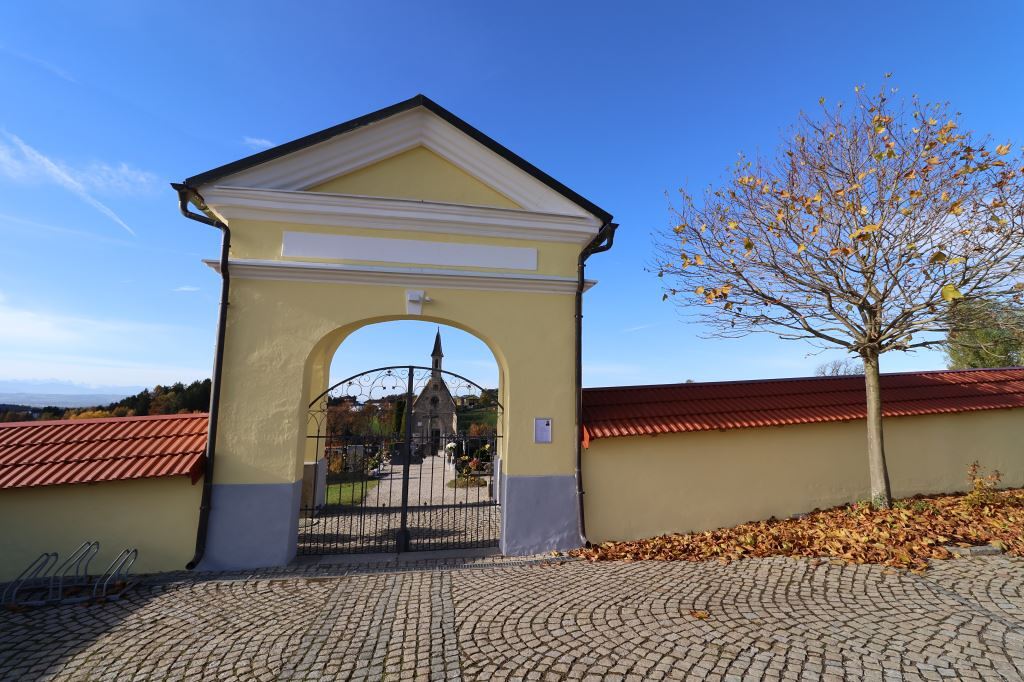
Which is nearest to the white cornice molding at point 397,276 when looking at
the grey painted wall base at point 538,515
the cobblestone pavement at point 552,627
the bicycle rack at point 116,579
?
the grey painted wall base at point 538,515

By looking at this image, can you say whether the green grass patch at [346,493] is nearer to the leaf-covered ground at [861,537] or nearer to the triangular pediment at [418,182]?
the leaf-covered ground at [861,537]

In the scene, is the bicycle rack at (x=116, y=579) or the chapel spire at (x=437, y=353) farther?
the chapel spire at (x=437, y=353)

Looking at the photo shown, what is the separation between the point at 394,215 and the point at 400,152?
1.15m

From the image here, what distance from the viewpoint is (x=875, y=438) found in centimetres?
704

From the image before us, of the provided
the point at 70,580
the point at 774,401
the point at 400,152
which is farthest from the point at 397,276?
the point at 774,401

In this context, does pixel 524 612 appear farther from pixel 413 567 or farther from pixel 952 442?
pixel 952 442

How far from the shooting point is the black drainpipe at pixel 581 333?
20.6 ft

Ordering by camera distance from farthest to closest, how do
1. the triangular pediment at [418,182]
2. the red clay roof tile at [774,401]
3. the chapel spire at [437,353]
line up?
the chapel spire at [437,353] → the red clay roof tile at [774,401] → the triangular pediment at [418,182]

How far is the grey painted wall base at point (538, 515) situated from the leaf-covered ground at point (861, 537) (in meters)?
0.37

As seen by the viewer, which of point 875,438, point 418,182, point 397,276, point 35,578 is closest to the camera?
point 35,578

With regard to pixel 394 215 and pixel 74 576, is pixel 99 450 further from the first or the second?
pixel 394 215

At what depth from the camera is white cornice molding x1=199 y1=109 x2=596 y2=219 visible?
20.0 ft

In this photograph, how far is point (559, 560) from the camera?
582 cm

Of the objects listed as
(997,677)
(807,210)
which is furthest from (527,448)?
(807,210)
